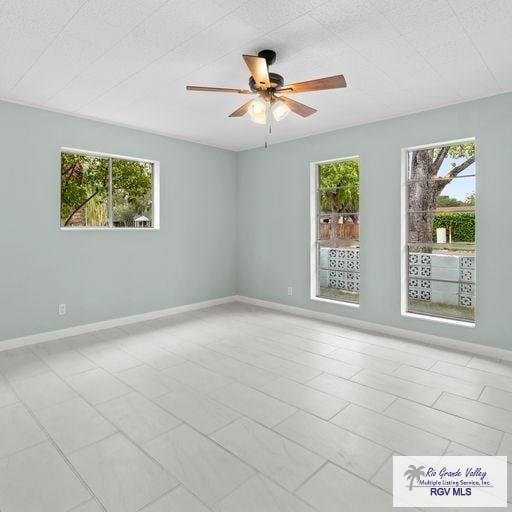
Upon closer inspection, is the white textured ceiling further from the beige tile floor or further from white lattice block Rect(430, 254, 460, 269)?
the beige tile floor

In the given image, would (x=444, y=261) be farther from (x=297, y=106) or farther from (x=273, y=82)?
(x=273, y=82)

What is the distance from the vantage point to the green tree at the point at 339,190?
191 inches

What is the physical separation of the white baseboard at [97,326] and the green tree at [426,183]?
10.5 feet

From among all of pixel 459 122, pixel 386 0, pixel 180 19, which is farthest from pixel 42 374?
pixel 459 122

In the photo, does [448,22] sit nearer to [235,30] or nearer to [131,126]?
[235,30]

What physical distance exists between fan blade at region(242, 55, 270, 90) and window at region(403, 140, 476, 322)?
234 cm

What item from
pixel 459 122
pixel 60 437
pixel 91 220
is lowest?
pixel 60 437

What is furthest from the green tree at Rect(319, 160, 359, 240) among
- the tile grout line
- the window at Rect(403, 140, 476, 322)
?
the tile grout line

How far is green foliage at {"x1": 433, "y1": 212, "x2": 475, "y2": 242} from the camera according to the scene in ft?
13.0

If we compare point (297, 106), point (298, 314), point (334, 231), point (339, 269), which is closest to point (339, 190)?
point (334, 231)

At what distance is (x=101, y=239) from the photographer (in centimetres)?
445

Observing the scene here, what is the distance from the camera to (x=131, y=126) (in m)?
4.59

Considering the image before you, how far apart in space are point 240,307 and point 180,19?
13.6 ft

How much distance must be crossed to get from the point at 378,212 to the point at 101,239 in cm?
345
